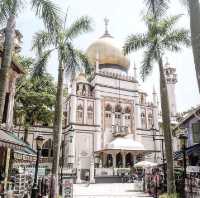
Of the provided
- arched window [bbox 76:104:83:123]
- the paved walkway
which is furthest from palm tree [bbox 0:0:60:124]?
arched window [bbox 76:104:83:123]

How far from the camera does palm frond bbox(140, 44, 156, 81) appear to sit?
51.2 feet

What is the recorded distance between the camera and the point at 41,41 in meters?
15.2

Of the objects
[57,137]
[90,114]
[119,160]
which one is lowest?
[119,160]

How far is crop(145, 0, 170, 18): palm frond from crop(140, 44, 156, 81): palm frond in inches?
73.6

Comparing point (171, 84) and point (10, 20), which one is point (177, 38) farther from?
point (171, 84)

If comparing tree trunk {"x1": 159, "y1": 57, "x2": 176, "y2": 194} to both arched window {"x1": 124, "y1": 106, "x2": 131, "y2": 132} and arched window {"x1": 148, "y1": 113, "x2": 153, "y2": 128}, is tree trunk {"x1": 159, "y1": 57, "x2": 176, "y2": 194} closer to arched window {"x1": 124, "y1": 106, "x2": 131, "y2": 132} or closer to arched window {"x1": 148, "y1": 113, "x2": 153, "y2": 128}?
arched window {"x1": 124, "y1": 106, "x2": 131, "y2": 132}

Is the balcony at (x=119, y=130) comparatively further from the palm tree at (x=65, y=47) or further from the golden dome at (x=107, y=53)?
the palm tree at (x=65, y=47)

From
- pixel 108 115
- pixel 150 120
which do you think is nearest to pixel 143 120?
pixel 150 120

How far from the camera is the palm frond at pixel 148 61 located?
51.2ft

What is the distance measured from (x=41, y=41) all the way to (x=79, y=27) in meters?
2.43

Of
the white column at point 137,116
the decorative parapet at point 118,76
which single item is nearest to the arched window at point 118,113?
the white column at point 137,116

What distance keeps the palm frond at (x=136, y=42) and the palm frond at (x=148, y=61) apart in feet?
1.71

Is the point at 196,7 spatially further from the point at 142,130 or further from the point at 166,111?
the point at 142,130

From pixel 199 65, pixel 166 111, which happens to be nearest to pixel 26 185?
pixel 166 111
